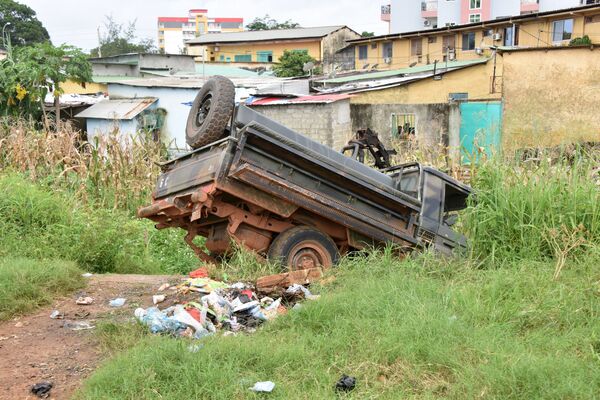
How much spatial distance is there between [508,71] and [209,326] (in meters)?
21.6

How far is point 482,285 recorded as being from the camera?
18.3 ft

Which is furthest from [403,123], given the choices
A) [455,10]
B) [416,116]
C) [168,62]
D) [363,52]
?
[455,10]

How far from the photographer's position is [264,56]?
57.7 m

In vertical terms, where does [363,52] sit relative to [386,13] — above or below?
below

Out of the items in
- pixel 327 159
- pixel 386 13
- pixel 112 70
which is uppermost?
pixel 386 13

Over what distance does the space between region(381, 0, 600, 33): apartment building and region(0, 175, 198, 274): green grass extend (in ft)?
170

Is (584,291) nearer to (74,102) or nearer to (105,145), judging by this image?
(105,145)

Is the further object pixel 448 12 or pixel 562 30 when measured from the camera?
pixel 448 12

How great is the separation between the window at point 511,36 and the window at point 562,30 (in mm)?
2175

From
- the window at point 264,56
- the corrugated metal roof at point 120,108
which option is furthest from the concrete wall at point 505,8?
the corrugated metal roof at point 120,108

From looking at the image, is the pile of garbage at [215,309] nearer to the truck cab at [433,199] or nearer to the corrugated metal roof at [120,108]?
the truck cab at [433,199]

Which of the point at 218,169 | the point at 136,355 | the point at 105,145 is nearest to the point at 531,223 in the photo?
the point at 218,169

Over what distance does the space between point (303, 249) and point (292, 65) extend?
3968 centimetres

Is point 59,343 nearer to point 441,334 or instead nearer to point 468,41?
point 441,334
